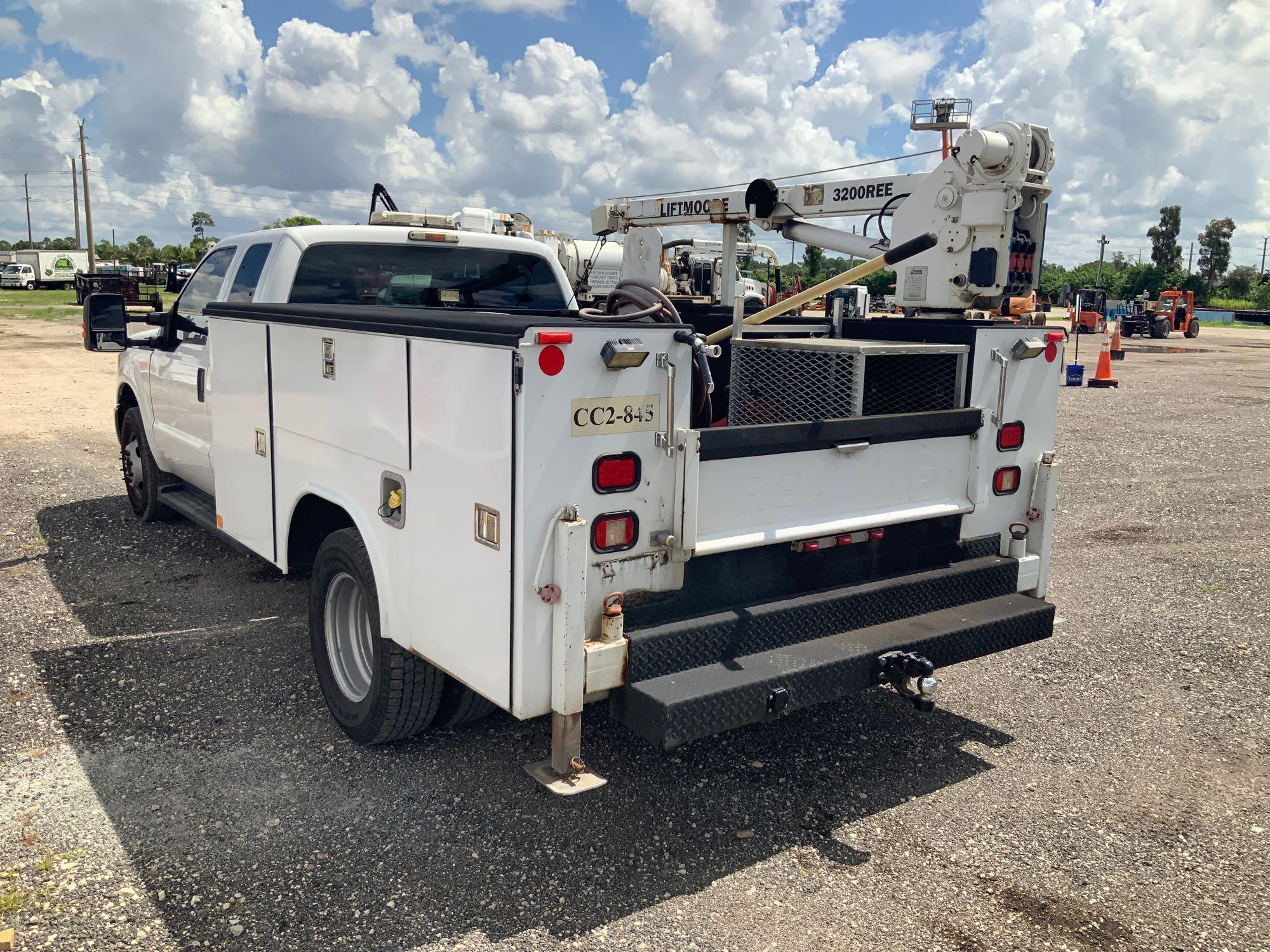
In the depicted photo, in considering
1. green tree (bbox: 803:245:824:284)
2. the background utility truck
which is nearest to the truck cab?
green tree (bbox: 803:245:824:284)

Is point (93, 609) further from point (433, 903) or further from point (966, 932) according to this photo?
point (966, 932)

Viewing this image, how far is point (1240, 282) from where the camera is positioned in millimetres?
89938

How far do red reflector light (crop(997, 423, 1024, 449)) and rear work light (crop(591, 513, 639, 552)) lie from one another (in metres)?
1.96

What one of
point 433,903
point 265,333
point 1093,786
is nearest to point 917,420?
point 1093,786

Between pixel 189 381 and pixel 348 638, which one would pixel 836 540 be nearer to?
pixel 348 638

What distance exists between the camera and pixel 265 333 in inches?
183

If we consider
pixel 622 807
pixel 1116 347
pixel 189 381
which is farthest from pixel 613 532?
pixel 1116 347

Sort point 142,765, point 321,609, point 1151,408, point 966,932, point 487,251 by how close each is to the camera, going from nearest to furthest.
Answer: point 966,932, point 142,765, point 321,609, point 487,251, point 1151,408

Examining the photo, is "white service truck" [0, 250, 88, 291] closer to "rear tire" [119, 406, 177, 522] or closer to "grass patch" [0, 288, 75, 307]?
"grass patch" [0, 288, 75, 307]

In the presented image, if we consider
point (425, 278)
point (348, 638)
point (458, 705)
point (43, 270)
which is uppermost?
point (43, 270)

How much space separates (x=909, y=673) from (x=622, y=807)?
3.91 feet

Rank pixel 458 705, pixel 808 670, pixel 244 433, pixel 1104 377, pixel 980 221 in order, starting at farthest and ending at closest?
pixel 1104 377 → pixel 980 221 → pixel 244 433 → pixel 458 705 → pixel 808 670

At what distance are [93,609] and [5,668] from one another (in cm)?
91

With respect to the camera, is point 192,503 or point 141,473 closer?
point 192,503
